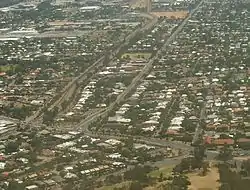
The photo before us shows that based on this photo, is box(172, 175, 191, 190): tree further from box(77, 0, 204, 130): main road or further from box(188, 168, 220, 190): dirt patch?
box(77, 0, 204, 130): main road

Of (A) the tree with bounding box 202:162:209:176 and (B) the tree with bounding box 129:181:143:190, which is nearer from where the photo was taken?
(B) the tree with bounding box 129:181:143:190

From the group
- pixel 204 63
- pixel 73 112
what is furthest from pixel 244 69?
→ pixel 73 112

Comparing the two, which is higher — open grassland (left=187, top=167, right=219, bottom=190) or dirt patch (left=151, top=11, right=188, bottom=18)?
dirt patch (left=151, top=11, right=188, bottom=18)

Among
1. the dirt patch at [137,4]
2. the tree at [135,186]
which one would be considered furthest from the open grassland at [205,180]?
the dirt patch at [137,4]

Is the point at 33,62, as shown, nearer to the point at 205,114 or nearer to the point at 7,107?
the point at 7,107

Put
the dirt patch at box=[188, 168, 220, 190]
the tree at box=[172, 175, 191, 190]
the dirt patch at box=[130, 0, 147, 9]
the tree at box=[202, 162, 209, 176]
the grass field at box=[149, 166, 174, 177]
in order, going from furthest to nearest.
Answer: the dirt patch at box=[130, 0, 147, 9]
the grass field at box=[149, 166, 174, 177]
the tree at box=[202, 162, 209, 176]
the dirt patch at box=[188, 168, 220, 190]
the tree at box=[172, 175, 191, 190]

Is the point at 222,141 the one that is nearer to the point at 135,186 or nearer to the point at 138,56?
the point at 135,186


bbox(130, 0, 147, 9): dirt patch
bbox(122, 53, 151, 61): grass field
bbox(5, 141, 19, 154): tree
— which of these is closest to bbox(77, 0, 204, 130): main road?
bbox(122, 53, 151, 61): grass field

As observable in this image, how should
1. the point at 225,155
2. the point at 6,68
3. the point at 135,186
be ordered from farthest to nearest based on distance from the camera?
the point at 6,68 < the point at 225,155 < the point at 135,186

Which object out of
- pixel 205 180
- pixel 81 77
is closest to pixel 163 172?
pixel 205 180

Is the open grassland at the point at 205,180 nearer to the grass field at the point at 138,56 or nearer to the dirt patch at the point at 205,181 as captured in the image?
the dirt patch at the point at 205,181
